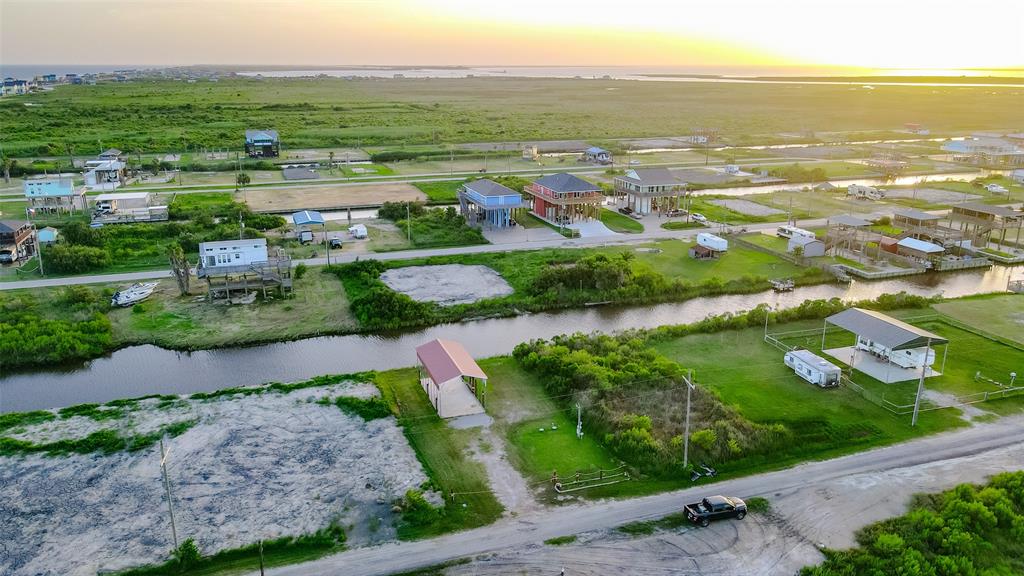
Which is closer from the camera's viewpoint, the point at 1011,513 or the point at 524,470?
the point at 1011,513

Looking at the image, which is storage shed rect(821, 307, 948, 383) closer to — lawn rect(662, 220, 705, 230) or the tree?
lawn rect(662, 220, 705, 230)

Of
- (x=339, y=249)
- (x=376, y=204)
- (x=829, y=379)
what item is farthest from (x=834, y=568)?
(x=376, y=204)

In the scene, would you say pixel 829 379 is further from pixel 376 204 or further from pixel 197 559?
pixel 376 204

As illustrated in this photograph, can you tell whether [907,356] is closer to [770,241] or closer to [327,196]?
[770,241]

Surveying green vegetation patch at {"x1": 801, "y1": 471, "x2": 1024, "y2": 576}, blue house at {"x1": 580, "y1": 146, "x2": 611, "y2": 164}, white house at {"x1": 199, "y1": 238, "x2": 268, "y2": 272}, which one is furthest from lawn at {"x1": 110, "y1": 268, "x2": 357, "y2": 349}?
blue house at {"x1": 580, "y1": 146, "x2": 611, "y2": 164}

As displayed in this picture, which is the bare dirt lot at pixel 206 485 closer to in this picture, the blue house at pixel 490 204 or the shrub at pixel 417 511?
the shrub at pixel 417 511

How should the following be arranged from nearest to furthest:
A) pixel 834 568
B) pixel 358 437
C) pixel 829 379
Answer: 1. pixel 834 568
2. pixel 358 437
3. pixel 829 379

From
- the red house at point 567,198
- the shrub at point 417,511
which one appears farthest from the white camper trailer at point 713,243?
the shrub at point 417,511
